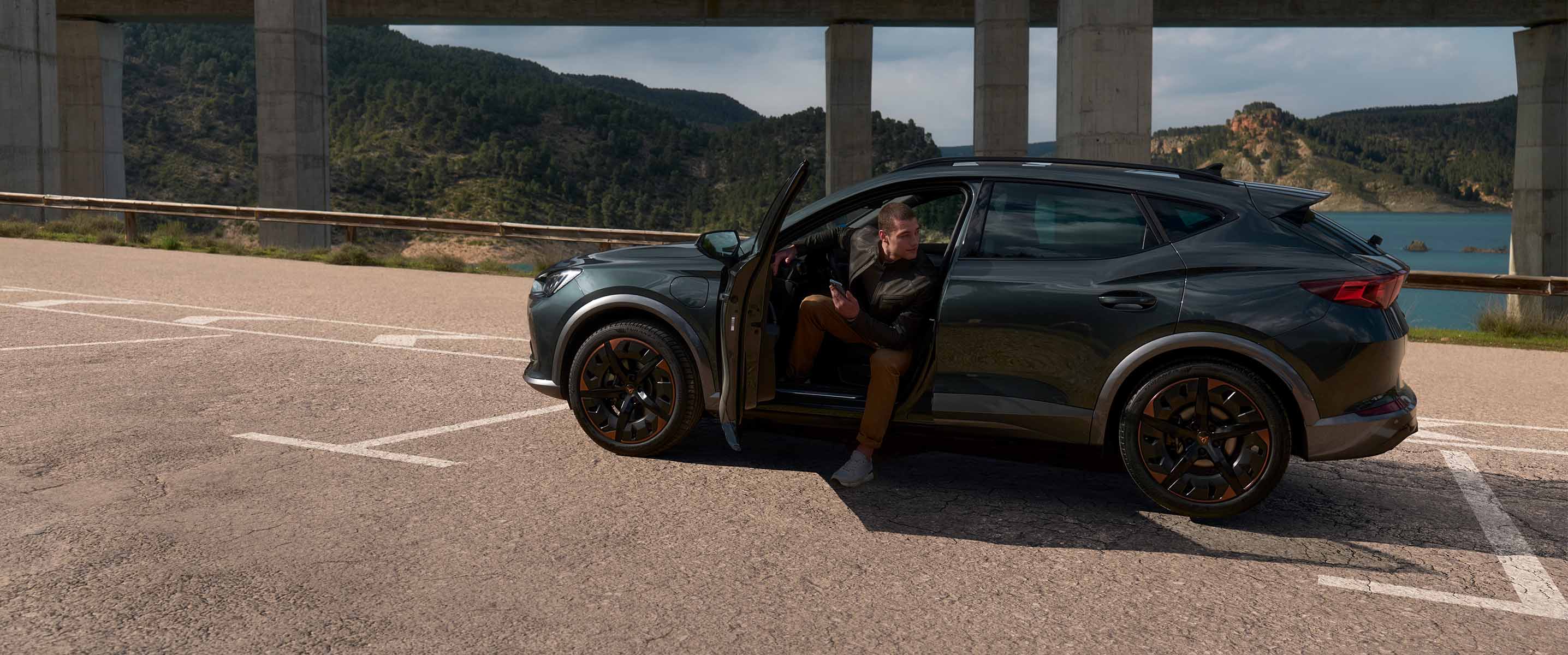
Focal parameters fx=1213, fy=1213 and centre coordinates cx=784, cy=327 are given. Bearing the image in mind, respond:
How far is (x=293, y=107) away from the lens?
29.7m

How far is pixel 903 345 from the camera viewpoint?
565 cm

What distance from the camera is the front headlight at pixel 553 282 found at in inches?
254

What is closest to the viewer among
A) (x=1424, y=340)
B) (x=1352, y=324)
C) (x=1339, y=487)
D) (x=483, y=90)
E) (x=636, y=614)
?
(x=636, y=614)

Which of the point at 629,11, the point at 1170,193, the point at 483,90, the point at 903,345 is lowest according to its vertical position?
the point at 903,345

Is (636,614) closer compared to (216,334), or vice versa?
(636,614)

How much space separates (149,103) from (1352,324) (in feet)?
317

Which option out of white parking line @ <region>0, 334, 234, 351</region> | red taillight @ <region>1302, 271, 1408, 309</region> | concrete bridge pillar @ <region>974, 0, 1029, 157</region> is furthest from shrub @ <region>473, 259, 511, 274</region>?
red taillight @ <region>1302, 271, 1408, 309</region>

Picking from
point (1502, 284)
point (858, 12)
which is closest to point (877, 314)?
point (1502, 284)

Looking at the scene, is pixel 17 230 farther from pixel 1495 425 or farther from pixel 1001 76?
pixel 1495 425

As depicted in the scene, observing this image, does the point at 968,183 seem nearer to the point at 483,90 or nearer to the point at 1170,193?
the point at 1170,193

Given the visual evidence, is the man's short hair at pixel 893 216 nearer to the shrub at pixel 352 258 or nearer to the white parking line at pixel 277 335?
the white parking line at pixel 277 335

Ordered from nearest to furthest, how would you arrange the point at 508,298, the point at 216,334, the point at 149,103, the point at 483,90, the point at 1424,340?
the point at 216,334 → the point at 1424,340 → the point at 508,298 → the point at 149,103 → the point at 483,90

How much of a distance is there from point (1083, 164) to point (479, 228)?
53.4ft

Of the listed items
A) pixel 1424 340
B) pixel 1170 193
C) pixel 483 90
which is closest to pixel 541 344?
pixel 1170 193
